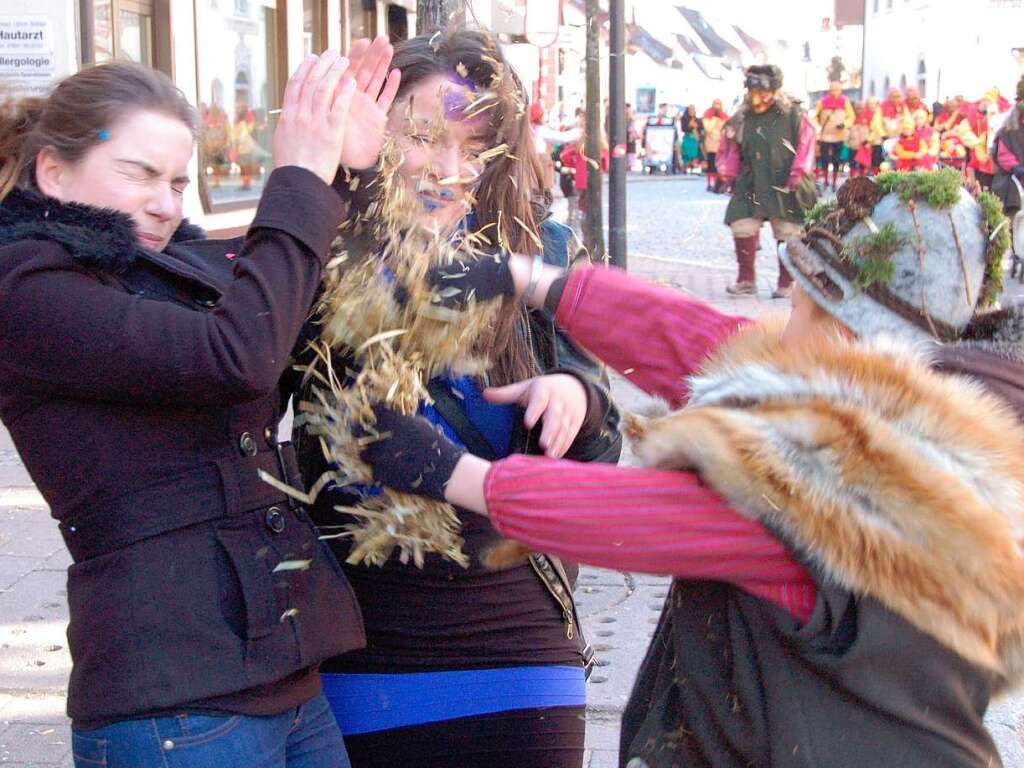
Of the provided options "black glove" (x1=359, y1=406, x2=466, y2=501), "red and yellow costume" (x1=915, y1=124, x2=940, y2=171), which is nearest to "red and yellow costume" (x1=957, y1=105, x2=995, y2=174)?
"red and yellow costume" (x1=915, y1=124, x2=940, y2=171)

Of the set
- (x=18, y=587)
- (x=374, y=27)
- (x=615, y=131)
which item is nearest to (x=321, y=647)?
(x=18, y=587)

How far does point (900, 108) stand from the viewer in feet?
91.6

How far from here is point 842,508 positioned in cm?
165

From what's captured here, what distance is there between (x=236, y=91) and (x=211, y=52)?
854 millimetres

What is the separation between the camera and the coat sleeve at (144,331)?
1.90 metres

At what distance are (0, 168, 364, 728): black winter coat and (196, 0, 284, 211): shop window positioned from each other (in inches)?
380

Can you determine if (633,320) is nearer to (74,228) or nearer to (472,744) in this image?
(472,744)

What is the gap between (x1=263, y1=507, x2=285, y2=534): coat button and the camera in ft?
6.92

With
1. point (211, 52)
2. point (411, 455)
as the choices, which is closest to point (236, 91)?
point (211, 52)

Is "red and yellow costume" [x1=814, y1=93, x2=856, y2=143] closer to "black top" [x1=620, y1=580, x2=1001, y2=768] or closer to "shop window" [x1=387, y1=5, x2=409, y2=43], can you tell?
"shop window" [x1=387, y1=5, x2=409, y2=43]

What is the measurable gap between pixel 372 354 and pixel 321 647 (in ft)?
1.58

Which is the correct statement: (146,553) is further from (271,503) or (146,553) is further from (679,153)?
(679,153)

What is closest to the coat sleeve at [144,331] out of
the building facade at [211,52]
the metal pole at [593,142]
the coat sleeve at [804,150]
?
the building facade at [211,52]

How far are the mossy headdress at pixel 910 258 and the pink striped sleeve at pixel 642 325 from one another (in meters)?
0.39
